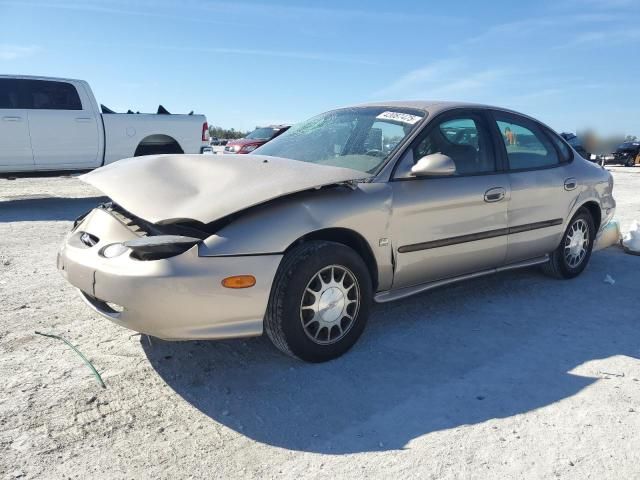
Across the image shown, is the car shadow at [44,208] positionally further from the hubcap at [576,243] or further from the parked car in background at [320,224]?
the hubcap at [576,243]

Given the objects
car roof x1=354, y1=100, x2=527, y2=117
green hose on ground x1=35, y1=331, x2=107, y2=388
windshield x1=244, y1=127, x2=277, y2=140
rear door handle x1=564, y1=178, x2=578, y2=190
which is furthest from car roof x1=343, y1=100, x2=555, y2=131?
windshield x1=244, y1=127, x2=277, y2=140

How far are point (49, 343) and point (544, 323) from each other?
338 cm

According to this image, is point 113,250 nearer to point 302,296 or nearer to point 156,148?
point 302,296

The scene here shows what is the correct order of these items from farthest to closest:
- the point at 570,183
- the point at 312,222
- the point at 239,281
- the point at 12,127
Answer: the point at 12,127 → the point at 570,183 → the point at 312,222 → the point at 239,281

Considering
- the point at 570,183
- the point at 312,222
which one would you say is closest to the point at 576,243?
the point at 570,183

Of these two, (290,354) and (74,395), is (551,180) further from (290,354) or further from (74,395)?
(74,395)

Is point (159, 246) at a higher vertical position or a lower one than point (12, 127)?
lower

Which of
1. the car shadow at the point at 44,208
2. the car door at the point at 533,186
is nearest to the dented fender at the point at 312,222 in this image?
the car door at the point at 533,186

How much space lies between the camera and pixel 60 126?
9344 millimetres

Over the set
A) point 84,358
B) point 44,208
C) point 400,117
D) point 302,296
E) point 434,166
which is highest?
point 400,117

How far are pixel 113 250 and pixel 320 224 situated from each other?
1.15 m

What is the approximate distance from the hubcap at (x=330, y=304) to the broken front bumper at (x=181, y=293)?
0.30 meters

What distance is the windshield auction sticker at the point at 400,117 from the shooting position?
3939 millimetres

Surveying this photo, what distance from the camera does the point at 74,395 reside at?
283cm
